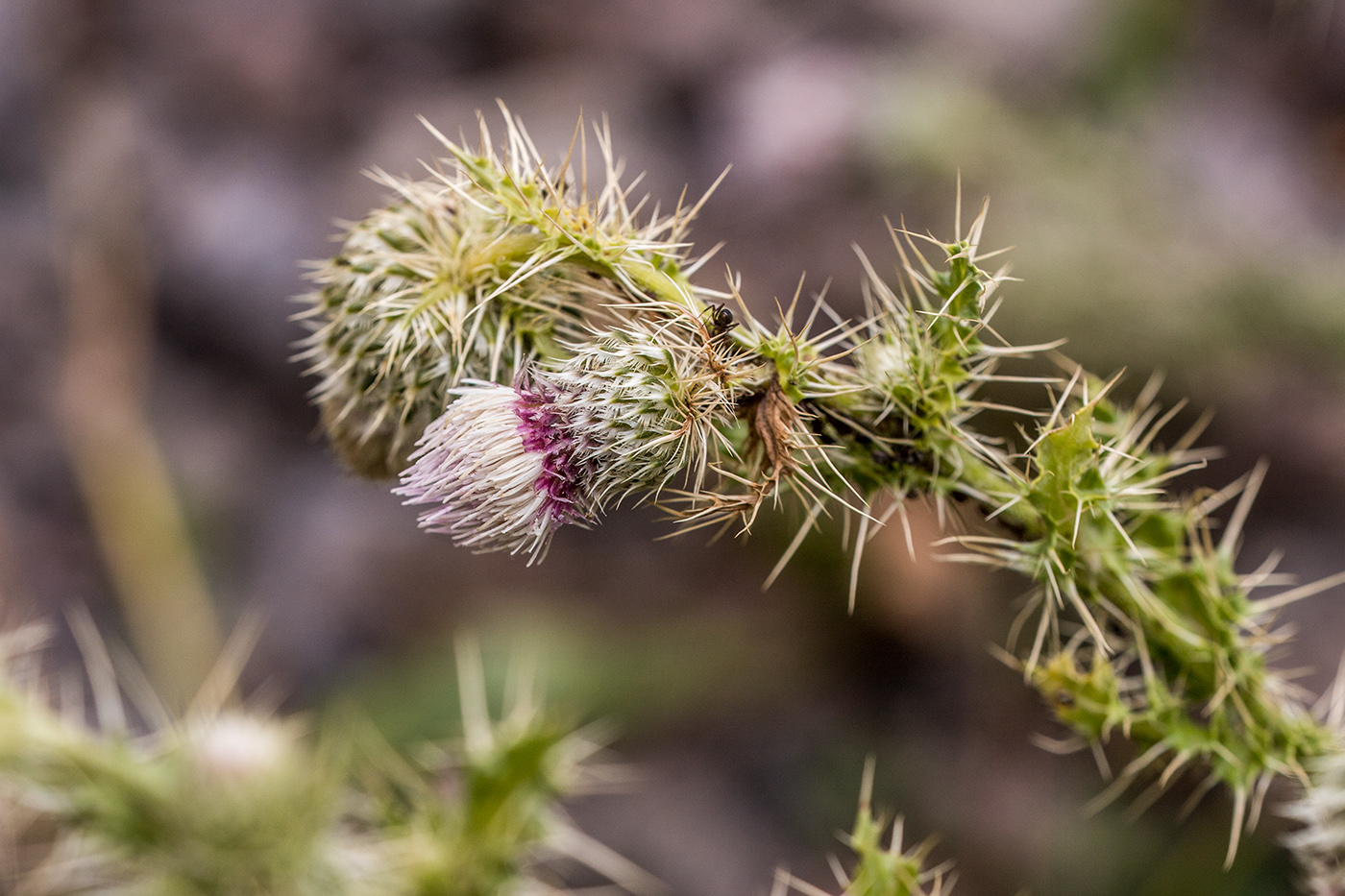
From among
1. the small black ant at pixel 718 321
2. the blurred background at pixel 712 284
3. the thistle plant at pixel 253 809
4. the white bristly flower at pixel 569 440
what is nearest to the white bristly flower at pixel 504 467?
the white bristly flower at pixel 569 440

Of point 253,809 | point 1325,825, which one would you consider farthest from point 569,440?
point 1325,825

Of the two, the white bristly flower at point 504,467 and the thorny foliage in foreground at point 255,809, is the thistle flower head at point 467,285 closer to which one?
the white bristly flower at point 504,467

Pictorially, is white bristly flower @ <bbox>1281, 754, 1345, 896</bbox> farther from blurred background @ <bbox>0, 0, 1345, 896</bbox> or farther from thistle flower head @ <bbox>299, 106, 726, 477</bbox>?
blurred background @ <bbox>0, 0, 1345, 896</bbox>

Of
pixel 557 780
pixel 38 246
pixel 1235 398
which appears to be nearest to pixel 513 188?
pixel 557 780

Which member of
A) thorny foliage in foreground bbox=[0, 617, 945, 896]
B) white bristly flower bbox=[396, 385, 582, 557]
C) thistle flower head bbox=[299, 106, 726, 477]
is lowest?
thorny foliage in foreground bbox=[0, 617, 945, 896]

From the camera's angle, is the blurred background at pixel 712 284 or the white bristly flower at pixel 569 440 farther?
the blurred background at pixel 712 284

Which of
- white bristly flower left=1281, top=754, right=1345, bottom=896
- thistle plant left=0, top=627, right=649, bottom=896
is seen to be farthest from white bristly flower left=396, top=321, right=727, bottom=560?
white bristly flower left=1281, top=754, right=1345, bottom=896
